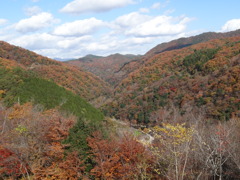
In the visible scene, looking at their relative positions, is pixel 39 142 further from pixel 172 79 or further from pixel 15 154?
pixel 172 79

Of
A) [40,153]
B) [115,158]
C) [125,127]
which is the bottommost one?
[125,127]

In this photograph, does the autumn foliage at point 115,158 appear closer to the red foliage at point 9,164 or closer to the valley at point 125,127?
the valley at point 125,127

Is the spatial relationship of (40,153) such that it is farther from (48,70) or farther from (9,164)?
(48,70)

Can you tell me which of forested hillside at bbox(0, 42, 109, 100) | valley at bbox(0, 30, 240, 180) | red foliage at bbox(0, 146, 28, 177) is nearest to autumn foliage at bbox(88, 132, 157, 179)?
valley at bbox(0, 30, 240, 180)

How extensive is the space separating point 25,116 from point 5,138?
25.7ft

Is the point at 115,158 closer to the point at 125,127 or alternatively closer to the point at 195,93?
the point at 125,127

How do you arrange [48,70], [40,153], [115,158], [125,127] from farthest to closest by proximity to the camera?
[48,70] → [125,127] → [115,158] → [40,153]

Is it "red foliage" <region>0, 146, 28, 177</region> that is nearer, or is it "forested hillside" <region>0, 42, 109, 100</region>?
"red foliage" <region>0, 146, 28, 177</region>

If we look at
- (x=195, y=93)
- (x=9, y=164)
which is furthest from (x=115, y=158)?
(x=195, y=93)

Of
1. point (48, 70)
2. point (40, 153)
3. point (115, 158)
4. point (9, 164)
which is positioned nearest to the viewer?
point (9, 164)

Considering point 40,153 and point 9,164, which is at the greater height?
point 9,164

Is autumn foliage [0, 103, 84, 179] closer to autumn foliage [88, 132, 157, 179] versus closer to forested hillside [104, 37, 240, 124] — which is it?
autumn foliage [88, 132, 157, 179]

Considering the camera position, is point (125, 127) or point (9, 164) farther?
point (125, 127)

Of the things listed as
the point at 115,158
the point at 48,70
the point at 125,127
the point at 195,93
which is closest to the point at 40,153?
the point at 115,158
